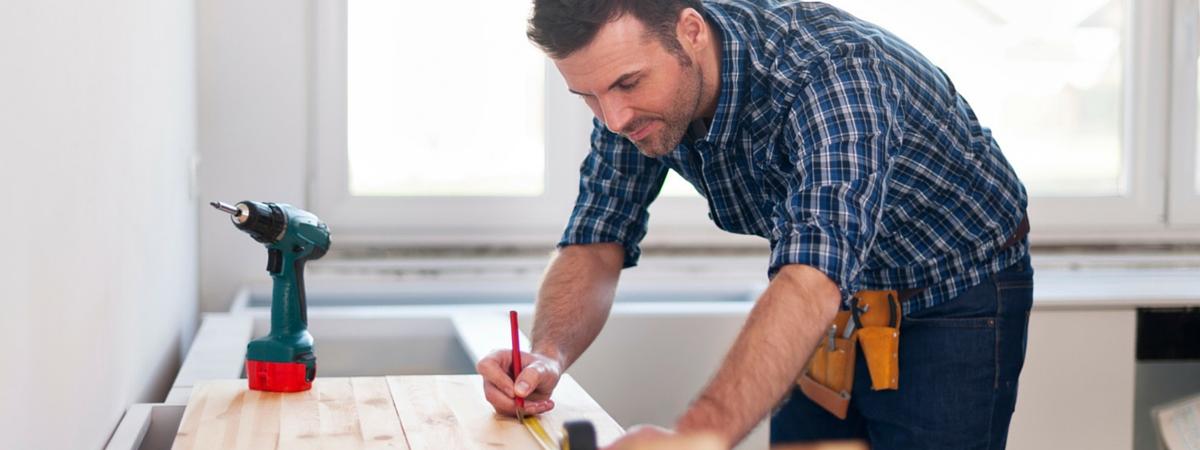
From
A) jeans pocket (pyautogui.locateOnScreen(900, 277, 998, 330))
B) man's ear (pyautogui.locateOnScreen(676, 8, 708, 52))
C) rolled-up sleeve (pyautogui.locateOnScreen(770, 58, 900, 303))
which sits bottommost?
jeans pocket (pyautogui.locateOnScreen(900, 277, 998, 330))

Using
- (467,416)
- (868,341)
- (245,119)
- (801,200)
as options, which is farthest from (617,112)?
(245,119)

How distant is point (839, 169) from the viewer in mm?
1259

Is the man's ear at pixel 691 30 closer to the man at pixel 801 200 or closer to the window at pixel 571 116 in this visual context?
the man at pixel 801 200

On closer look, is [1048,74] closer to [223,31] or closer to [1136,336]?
[1136,336]

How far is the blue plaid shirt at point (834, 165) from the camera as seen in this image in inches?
49.7

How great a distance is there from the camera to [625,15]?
1.42m

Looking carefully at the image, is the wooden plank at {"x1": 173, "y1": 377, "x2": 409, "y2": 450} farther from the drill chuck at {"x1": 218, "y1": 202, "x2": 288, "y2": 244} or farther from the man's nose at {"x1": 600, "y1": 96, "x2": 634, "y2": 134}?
the man's nose at {"x1": 600, "y1": 96, "x2": 634, "y2": 134}

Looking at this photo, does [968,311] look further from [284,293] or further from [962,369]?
[284,293]

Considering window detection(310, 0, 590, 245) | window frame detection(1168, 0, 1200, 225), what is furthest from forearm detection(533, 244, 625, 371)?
window frame detection(1168, 0, 1200, 225)

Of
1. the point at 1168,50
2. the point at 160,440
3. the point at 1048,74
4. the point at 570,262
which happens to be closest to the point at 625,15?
the point at 570,262

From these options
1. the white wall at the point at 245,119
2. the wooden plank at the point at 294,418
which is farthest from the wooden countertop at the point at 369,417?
the white wall at the point at 245,119

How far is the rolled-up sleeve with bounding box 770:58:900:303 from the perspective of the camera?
122 centimetres

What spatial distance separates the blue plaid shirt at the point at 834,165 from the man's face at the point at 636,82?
6cm

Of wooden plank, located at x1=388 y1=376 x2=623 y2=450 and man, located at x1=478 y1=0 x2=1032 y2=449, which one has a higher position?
man, located at x1=478 y1=0 x2=1032 y2=449
